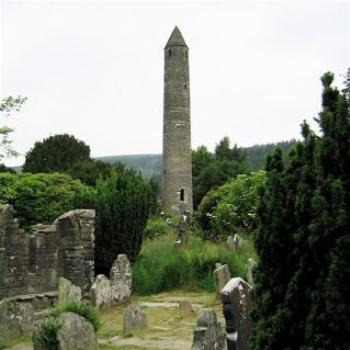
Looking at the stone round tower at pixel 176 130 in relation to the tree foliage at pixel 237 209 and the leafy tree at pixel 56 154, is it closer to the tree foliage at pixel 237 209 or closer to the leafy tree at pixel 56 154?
the leafy tree at pixel 56 154

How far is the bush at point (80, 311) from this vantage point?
9.17 m

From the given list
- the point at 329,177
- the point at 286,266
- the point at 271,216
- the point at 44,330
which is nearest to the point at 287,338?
the point at 286,266

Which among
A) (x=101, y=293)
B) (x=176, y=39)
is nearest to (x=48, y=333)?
(x=101, y=293)

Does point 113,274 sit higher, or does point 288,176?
point 288,176

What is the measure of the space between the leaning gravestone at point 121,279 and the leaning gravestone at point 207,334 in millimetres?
7001

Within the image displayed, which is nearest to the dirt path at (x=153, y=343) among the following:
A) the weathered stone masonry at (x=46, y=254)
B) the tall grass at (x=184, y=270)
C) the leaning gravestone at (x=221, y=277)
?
the leaning gravestone at (x=221, y=277)

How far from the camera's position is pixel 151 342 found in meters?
9.73

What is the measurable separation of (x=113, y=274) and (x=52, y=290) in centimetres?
152

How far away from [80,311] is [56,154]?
117 ft

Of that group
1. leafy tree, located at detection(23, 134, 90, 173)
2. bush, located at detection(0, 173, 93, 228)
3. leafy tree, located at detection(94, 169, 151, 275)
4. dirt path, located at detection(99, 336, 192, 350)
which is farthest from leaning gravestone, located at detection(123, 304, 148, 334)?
leafy tree, located at detection(23, 134, 90, 173)

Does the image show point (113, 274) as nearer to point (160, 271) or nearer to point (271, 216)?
point (160, 271)

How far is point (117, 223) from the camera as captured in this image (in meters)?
16.5

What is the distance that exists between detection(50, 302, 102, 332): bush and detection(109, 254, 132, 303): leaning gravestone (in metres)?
4.86

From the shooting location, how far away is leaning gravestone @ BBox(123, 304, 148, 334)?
415 inches
